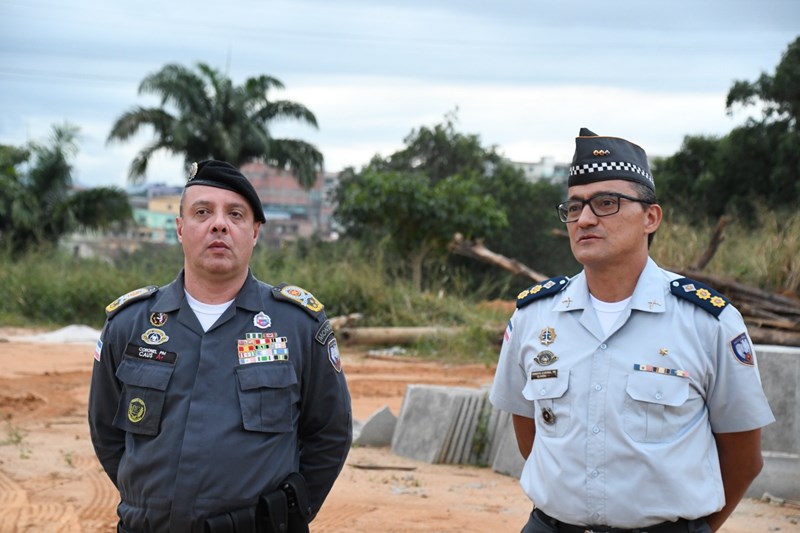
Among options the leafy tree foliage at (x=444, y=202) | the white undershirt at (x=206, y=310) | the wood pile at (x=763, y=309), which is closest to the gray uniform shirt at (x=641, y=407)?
the white undershirt at (x=206, y=310)

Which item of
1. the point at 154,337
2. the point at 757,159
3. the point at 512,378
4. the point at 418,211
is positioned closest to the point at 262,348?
the point at 154,337

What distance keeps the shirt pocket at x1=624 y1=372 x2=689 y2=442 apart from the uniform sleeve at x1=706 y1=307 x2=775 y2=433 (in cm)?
12

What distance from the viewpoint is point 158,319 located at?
3.40 metres

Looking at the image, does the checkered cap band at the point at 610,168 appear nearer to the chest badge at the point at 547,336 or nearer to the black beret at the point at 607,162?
the black beret at the point at 607,162

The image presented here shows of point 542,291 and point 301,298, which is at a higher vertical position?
point 542,291

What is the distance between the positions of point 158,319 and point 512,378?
3.95 feet

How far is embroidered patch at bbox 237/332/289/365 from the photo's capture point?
3.33 m

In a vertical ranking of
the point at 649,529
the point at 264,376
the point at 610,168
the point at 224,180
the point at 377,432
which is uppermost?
the point at 610,168

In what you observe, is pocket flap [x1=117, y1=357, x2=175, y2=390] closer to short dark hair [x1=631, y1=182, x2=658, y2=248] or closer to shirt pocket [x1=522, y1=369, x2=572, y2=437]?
shirt pocket [x1=522, y1=369, x2=572, y2=437]

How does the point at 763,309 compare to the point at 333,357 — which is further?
the point at 763,309

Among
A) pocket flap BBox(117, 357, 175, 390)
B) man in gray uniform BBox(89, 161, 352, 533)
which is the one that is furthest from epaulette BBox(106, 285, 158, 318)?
pocket flap BBox(117, 357, 175, 390)

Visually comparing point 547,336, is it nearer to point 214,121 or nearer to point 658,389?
point 658,389

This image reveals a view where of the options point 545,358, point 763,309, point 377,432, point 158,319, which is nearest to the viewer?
point 545,358

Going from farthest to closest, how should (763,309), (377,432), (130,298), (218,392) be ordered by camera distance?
(763,309) → (377,432) → (130,298) → (218,392)
